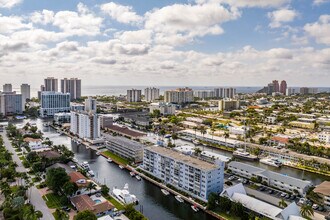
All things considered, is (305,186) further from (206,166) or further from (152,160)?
(152,160)

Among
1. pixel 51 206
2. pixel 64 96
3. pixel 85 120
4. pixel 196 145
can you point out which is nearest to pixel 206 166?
pixel 51 206

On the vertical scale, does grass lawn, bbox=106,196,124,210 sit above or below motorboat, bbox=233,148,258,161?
below

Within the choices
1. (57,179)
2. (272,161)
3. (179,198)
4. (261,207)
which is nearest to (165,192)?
(179,198)

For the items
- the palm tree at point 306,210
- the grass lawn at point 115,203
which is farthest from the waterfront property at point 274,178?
the grass lawn at point 115,203

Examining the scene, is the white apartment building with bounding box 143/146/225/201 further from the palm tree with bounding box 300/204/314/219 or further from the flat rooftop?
the palm tree with bounding box 300/204/314/219

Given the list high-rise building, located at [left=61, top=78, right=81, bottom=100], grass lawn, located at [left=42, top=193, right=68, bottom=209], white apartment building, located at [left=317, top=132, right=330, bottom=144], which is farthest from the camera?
high-rise building, located at [left=61, top=78, right=81, bottom=100]

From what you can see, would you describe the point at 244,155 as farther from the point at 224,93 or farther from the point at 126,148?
the point at 224,93

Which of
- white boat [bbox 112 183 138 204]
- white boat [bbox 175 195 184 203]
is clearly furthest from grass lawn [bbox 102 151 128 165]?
white boat [bbox 175 195 184 203]
